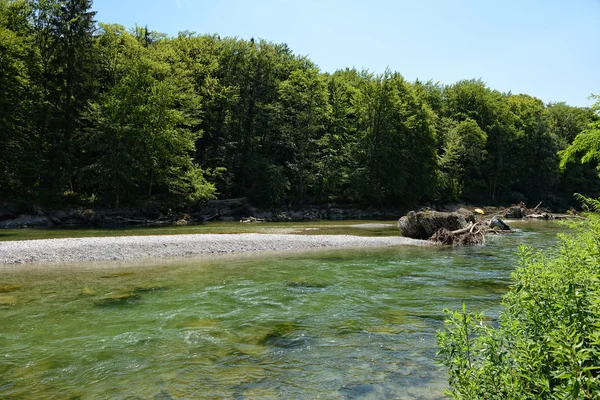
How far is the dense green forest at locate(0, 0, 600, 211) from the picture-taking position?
1486 inches

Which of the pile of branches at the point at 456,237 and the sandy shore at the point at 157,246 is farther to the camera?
the pile of branches at the point at 456,237

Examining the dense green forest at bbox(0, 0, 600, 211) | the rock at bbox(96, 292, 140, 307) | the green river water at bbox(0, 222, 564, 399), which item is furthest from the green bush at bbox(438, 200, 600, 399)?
the dense green forest at bbox(0, 0, 600, 211)

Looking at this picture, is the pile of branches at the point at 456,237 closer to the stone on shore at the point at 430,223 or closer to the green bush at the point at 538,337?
the stone on shore at the point at 430,223

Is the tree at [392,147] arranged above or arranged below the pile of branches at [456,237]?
above

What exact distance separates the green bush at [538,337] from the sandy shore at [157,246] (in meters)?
17.3

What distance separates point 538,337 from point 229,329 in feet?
Answer: 22.2

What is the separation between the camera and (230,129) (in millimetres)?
51188

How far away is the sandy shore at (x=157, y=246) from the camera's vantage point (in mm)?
17391

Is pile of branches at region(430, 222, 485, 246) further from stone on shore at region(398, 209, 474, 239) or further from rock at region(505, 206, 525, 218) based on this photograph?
rock at region(505, 206, 525, 218)

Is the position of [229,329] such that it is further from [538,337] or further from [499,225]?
[499,225]

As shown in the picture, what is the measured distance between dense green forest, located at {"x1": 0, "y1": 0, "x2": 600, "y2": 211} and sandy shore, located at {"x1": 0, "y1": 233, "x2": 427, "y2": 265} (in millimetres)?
12666

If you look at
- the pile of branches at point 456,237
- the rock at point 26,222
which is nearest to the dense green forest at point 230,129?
the rock at point 26,222

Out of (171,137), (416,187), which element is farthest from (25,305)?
(416,187)

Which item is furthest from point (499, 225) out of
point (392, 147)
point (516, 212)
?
point (392, 147)
